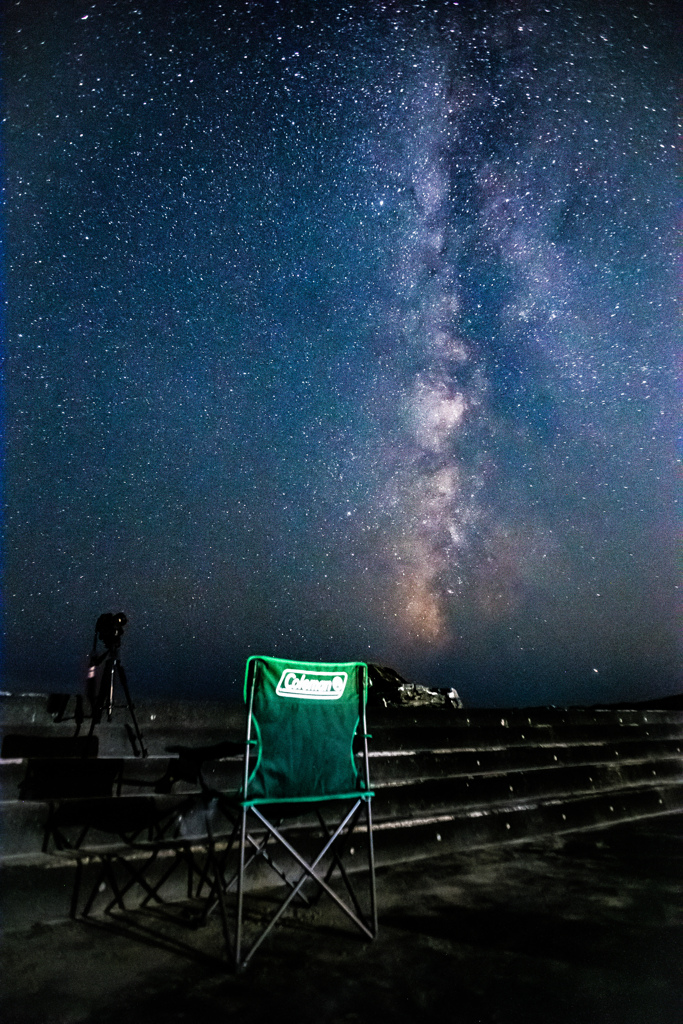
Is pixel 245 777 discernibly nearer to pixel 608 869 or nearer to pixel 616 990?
pixel 616 990

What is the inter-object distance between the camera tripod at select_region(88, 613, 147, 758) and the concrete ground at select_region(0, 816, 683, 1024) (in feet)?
4.11

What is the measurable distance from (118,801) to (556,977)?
7.80 feet

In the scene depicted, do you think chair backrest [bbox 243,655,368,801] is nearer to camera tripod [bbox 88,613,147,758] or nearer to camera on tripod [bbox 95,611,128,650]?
camera tripod [bbox 88,613,147,758]

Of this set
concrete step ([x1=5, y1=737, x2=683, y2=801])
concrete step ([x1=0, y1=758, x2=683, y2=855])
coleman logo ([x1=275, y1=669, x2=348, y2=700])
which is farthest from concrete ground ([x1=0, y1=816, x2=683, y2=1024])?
coleman logo ([x1=275, y1=669, x2=348, y2=700])

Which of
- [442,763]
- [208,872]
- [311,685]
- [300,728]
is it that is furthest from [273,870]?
[442,763]

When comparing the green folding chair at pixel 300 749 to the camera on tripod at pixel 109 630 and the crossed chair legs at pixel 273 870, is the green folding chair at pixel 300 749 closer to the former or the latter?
the crossed chair legs at pixel 273 870

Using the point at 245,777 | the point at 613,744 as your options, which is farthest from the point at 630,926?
the point at 613,744

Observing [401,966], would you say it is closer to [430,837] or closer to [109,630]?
[430,837]

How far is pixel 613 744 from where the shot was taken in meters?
7.66

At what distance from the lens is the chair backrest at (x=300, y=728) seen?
107 inches

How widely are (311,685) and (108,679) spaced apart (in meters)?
2.65

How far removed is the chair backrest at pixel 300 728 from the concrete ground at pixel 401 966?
0.68m

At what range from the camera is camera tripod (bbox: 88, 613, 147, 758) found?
13.6 feet

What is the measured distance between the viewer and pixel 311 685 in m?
2.84
